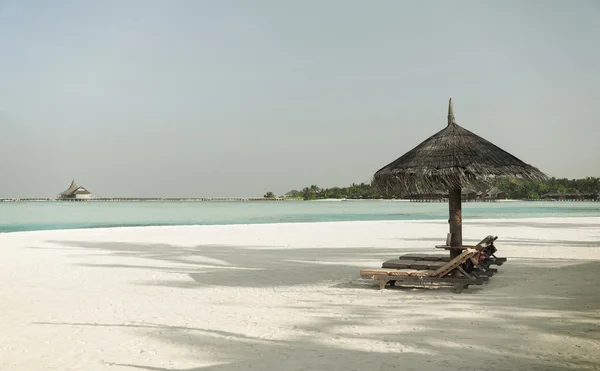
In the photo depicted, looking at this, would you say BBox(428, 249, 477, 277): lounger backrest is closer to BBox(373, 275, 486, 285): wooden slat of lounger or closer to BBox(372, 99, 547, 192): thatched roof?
BBox(373, 275, 486, 285): wooden slat of lounger

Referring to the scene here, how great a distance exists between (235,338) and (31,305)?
3429 mm

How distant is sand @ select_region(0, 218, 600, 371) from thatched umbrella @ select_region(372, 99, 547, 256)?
63.0 inches

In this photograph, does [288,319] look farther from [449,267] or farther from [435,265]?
[435,265]

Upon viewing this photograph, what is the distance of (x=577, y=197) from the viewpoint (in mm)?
127812

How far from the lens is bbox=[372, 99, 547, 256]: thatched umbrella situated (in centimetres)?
834

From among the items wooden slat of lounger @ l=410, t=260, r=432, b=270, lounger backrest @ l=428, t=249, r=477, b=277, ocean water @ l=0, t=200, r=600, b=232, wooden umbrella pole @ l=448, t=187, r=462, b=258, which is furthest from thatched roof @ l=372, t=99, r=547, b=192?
ocean water @ l=0, t=200, r=600, b=232

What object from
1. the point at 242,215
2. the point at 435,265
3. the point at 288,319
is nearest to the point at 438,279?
the point at 435,265

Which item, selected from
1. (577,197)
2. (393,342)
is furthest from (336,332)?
(577,197)

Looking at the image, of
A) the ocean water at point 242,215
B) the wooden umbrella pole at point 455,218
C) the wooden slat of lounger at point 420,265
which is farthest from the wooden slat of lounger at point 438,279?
the ocean water at point 242,215

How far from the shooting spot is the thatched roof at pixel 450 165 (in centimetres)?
834

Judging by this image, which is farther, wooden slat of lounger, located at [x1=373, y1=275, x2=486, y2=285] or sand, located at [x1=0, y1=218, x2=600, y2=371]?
wooden slat of lounger, located at [x1=373, y1=275, x2=486, y2=285]

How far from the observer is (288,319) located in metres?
6.01

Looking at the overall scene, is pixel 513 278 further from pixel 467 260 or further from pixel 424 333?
pixel 424 333

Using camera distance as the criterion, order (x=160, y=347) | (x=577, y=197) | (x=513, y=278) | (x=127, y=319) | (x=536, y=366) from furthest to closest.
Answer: (x=577, y=197) < (x=513, y=278) < (x=127, y=319) < (x=160, y=347) < (x=536, y=366)
